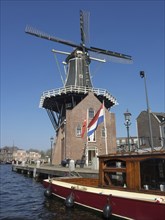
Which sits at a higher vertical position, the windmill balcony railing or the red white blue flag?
the windmill balcony railing

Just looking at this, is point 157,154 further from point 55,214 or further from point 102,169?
point 55,214

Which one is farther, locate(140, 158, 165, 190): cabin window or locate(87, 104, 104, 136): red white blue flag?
locate(87, 104, 104, 136): red white blue flag

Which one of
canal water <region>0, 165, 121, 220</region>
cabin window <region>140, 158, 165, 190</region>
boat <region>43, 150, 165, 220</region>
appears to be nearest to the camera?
boat <region>43, 150, 165, 220</region>

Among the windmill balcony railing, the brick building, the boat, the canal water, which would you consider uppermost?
the windmill balcony railing

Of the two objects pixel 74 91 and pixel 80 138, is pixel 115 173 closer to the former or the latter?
pixel 80 138

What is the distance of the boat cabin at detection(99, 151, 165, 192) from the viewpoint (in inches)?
396

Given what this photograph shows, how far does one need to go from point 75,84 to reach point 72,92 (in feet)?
11.3

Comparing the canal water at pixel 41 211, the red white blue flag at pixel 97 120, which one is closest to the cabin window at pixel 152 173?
the canal water at pixel 41 211

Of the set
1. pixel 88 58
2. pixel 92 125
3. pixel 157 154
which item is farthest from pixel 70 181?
pixel 88 58

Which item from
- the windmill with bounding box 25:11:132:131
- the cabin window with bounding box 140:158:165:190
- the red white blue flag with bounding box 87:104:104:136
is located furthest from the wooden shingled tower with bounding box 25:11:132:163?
the cabin window with bounding box 140:158:165:190

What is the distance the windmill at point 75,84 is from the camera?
39.3 metres

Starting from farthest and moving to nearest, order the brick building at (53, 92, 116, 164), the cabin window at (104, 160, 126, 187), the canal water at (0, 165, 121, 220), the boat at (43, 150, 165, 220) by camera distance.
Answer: the brick building at (53, 92, 116, 164), the canal water at (0, 165, 121, 220), the cabin window at (104, 160, 126, 187), the boat at (43, 150, 165, 220)

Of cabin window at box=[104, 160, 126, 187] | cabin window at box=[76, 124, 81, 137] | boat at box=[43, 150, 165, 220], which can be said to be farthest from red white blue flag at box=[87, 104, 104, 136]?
cabin window at box=[76, 124, 81, 137]

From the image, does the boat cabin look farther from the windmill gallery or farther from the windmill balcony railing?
the windmill balcony railing
